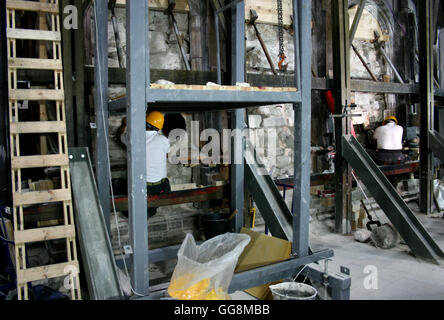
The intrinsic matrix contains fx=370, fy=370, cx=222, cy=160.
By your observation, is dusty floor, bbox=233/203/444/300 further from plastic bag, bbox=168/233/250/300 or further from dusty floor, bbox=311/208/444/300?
plastic bag, bbox=168/233/250/300

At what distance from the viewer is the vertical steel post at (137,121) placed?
2324 millimetres

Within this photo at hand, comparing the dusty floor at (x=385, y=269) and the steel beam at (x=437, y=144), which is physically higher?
the steel beam at (x=437, y=144)

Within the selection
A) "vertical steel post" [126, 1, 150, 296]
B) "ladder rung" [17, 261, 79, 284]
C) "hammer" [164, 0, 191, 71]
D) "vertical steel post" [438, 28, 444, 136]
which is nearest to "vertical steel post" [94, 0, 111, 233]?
"ladder rung" [17, 261, 79, 284]

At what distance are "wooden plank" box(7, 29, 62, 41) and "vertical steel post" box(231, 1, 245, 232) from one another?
168 centimetres

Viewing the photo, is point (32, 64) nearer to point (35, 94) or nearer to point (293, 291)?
point (35, 94)

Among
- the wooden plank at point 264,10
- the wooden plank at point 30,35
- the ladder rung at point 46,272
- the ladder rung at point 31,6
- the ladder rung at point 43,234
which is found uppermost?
the wooden plank at point 264,10

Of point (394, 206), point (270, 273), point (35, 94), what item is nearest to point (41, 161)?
point (35, 94)

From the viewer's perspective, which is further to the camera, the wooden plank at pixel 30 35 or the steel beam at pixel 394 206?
the steel beam at pixel 394 206

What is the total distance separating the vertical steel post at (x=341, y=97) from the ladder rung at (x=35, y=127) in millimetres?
3981

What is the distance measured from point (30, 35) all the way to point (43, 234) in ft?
5.50

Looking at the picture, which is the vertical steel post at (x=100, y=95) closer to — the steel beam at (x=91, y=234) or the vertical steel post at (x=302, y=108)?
the steel beam at (x=91, y=234)

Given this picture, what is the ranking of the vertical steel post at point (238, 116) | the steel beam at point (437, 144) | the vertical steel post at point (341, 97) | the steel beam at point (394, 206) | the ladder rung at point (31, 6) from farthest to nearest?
the steel beam at point (437, 144)
the vertical steel post at point (341, 97)
the steel beam at point (394, 206)
the vertical steel post at point (238, 116)
the ladder rung at point (31, 6)

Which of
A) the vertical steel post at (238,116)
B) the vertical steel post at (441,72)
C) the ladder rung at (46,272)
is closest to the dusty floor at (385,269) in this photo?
the vertical steel post at (238,116)

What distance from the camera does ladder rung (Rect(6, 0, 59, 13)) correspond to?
3.16m
